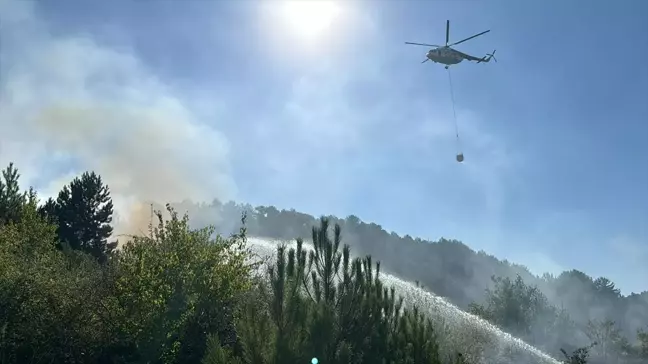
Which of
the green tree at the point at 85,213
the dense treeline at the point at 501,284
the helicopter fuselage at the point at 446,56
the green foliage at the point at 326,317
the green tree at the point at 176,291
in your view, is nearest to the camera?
the green foliage at the point at 326,317

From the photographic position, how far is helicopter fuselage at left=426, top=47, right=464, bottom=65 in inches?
1331

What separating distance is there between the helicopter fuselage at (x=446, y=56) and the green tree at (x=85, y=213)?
34.5 meters

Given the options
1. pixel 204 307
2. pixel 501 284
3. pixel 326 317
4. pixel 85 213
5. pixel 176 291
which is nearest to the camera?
pixel 326 317

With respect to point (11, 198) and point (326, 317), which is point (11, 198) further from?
point (326, 317)

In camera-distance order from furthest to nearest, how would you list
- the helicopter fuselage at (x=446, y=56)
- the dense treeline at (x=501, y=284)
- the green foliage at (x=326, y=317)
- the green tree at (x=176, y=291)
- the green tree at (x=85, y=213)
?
the dense treeline at (x=501, y=284), the green tree at (x=85, y=213), the helicopter fuselage at (x=446, y=56), the green tree at (x=176, y=291), the green foliage at (x=326, y=317)

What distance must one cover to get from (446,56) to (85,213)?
38040mm

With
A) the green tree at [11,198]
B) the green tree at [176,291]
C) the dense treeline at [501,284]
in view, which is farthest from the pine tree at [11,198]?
the dense treeline at [501,284]

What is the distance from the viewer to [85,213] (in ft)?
173

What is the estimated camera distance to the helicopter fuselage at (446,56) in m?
33.8

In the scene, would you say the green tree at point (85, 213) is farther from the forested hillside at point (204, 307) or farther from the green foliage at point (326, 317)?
the green foliage at point (326, 317)

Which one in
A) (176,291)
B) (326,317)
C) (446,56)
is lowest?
(326,317)

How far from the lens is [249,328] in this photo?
9922 mm

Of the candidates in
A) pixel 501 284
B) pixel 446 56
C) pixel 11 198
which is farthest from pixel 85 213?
pixel 501 284

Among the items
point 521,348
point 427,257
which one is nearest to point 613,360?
point 521,348
